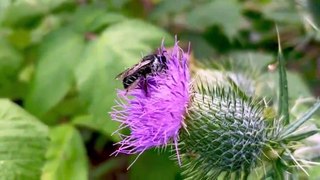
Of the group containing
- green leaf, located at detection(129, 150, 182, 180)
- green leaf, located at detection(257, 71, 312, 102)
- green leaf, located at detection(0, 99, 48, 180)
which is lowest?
green leaf, located at detection(0, 99, 48, 180)

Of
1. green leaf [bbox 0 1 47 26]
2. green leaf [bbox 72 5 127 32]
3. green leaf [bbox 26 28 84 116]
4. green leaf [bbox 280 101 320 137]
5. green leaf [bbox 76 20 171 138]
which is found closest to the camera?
green leaf [bbox 280 101 320 137]

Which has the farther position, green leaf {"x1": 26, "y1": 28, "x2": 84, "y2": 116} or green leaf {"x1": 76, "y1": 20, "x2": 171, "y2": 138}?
green leaf {"x1": 26, "y1": 28, "x2": 84, "y2": 116}

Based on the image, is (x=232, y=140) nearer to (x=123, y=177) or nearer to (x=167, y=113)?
(x=167, y=113)

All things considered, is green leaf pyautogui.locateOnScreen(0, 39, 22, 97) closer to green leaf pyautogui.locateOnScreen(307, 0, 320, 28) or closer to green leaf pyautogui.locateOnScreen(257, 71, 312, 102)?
green leaf pyautogui.locateOnScreen(257, 71, 312, 102)

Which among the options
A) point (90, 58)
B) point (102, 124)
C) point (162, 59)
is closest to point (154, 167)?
point (102, 124)

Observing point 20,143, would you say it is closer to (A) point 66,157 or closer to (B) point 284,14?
(A) point 66,157

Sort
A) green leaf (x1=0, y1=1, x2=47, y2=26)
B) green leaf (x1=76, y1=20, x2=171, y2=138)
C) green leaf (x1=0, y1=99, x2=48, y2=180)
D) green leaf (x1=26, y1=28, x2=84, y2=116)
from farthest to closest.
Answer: green leaf (x1=0, y1=1, x2=47, y2=26), green leaf (x1=26, y1=28, x2=84, y2=116), green leaf (x1=76, y1=20, x2=171, y2=138), green leaf (x1=0, y1=99, x2=48, y2=180)

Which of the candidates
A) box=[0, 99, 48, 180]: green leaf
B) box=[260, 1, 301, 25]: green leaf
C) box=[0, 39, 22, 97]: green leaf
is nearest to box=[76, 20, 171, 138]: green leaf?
box=[0, 99, 48, 180]: green leaf
